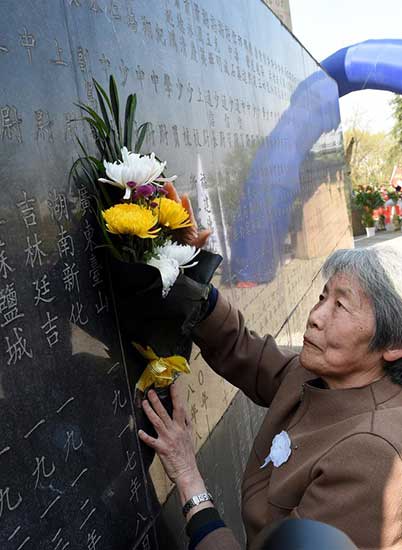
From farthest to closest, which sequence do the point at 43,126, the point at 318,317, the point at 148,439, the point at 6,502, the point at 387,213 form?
the point at 387,213 < the point at 148,439 < the point at 318,317 < the point at 43,126 < the point at 6,502

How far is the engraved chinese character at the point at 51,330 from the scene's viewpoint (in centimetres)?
145

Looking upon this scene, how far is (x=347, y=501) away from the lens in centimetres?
150

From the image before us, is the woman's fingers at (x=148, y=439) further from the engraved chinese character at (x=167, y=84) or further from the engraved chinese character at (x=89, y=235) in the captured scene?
the engraved chinese character at (x=167, y=84)

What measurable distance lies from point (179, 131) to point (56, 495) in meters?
1.47

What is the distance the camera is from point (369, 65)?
10.8m

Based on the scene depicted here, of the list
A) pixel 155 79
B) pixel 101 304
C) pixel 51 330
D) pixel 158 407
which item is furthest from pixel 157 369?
pixel 155 79

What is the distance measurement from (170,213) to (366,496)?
0.84 m

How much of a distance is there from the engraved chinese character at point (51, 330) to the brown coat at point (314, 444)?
693 millimetres

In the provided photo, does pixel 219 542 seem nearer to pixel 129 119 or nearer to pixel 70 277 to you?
pixel 70 277

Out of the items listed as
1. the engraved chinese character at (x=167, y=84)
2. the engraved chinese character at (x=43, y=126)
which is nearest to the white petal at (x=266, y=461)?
the engraved chinese character at (x=43, y=126)

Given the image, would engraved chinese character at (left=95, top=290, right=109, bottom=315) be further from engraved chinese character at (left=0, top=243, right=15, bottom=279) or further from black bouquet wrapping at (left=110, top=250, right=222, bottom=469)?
engraved chinese character at (left=0, top=243, right=15, bottom=279)

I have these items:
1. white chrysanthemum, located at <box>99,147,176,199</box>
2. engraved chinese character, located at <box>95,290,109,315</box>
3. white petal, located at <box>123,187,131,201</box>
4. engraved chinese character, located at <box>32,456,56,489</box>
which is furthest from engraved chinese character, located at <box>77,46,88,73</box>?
engraved chinese character, located at <box>32,456,56,489</box>

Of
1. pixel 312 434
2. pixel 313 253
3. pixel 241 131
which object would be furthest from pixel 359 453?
pixel 313 253

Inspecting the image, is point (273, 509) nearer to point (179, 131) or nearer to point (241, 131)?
point (179, 131)
